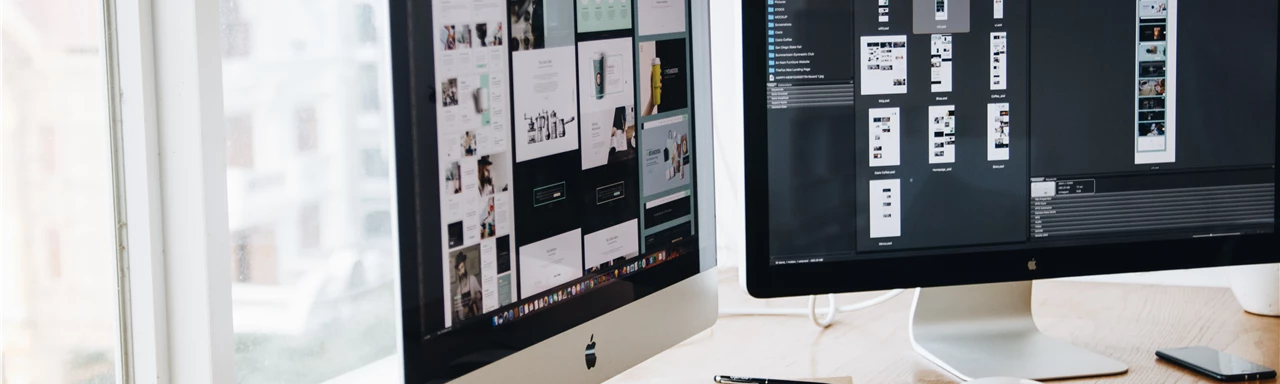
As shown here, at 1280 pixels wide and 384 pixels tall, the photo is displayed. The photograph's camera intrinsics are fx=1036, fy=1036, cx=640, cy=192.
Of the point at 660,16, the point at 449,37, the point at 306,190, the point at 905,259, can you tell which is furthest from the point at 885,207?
the point at 306,190

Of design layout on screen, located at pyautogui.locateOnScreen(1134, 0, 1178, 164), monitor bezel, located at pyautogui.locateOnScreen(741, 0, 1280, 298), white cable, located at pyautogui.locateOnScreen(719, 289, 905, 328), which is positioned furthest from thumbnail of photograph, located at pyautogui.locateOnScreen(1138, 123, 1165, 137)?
white cable, located at pyautogui.locateOnScreen(719, 289, 905, 328)

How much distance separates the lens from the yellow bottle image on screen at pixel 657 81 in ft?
2.84

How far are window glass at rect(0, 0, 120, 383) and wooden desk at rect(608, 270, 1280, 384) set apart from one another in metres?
1.05

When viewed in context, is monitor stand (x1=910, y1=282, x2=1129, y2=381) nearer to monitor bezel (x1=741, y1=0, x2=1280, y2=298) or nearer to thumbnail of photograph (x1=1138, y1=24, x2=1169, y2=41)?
monitor bezel (x1=741, y1=0, x2=1280, y2=298)

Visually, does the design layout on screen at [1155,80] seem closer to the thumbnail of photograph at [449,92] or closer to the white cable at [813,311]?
the white cable at [813,311]

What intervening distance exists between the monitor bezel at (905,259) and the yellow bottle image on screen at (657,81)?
0.08m

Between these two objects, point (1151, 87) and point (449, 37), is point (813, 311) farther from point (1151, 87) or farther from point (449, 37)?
point (449, 37)

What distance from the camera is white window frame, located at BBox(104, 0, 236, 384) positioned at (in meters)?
1.22

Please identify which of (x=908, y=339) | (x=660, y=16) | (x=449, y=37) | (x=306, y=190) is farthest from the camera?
(x=306, y=190)

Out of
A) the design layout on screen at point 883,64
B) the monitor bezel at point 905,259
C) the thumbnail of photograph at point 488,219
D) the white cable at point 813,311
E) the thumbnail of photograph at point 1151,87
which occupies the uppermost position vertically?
the design layout on screen at point 883,64

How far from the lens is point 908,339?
3.65 ft

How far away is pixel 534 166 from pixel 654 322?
0.77 ft

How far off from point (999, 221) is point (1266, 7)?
330mm

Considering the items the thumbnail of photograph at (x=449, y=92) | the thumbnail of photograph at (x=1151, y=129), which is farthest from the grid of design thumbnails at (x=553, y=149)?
the thumbnail of photograph at (x=1151, y=129)
